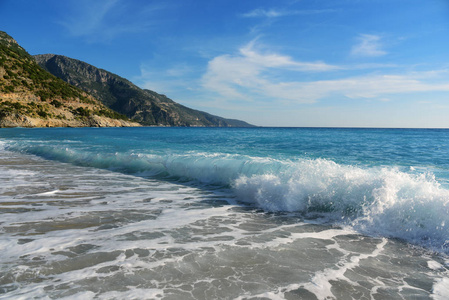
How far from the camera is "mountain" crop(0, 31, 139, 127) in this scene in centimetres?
6725

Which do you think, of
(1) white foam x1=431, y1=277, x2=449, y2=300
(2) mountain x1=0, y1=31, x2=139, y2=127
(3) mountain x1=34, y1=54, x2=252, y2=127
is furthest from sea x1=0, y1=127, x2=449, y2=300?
(3) mountain x1=34, y1=54, x2=252, y2=127

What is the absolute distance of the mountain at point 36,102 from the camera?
67.2 meters

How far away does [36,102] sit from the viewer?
246 feet

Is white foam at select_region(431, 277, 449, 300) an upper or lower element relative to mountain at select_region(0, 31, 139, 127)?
lower

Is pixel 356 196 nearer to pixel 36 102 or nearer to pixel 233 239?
pixel 233 239

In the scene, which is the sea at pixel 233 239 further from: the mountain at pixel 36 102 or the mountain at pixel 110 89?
the mountain at pixel 110 89

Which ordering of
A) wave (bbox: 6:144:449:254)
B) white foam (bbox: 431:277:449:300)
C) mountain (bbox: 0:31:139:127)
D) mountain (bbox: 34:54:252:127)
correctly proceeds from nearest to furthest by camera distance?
1. white foam (bbox: 431:277:449:300)
2. wave (bbox: 6:144:449:254)
3. mountain (bbox: 0:31:139:127)
4. mountain (bbox: 34:54:252:127)

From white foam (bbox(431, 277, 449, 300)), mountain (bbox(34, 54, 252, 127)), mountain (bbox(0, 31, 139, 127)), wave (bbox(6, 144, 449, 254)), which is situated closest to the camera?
white foam (bbox(431, 277, 449, 300))

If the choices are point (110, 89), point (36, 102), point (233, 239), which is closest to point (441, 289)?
point (233, 239)

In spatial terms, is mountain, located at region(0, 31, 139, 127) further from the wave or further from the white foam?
the white foam

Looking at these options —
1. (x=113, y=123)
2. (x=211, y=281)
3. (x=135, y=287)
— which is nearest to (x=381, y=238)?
(x=211, y=281)

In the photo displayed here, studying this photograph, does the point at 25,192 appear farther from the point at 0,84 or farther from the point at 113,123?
the point at 113,123

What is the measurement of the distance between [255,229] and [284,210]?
2032mm

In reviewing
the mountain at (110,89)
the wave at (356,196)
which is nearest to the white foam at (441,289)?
the wave at (356,196)
